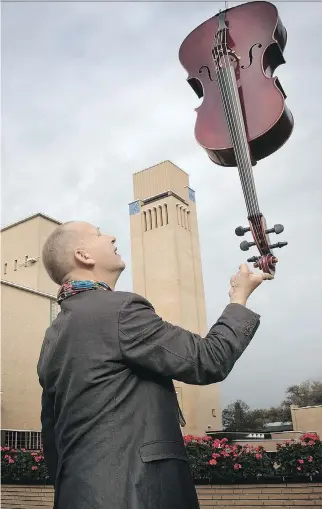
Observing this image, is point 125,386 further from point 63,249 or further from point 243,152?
point 243,152

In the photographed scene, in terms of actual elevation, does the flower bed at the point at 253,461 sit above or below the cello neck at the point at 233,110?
below

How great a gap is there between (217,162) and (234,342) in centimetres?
119

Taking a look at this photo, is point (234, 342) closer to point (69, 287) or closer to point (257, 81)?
point (69, 287)

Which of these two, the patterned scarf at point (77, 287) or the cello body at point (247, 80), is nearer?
the patterned scarf at point (77, 287)

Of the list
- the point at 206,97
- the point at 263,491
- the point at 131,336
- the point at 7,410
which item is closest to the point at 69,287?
the point at 131,336

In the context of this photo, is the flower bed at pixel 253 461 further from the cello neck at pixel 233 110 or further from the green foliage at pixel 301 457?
the cello neck at pixel 233 110

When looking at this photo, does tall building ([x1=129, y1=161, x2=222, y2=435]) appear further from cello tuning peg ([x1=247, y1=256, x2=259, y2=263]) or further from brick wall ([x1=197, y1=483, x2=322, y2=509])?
cello tuning peg ([x1=247, y1=256, x2=259, y2=263])

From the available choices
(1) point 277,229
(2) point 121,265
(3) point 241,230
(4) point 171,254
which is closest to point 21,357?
(3) point 241,230

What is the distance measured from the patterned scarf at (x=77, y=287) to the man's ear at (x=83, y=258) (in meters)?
0.06

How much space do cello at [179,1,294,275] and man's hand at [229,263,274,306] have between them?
1.03 ft

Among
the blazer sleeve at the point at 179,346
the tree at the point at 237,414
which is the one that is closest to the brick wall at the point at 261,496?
the blazer sleeve at the point at 179,346

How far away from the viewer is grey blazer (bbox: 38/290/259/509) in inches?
46.6

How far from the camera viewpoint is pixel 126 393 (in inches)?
50.4

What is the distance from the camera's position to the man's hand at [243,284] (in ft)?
4.63
